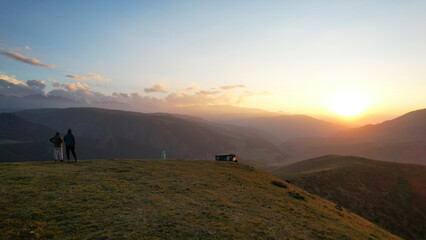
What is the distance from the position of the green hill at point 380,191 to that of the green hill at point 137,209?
27.5 meters

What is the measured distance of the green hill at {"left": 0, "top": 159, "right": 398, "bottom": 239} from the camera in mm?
9352

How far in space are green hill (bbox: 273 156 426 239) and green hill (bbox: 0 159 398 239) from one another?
90.3 ft

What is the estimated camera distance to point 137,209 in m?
11.9

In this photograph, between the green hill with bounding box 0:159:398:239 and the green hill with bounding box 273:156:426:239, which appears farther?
the green hill with bounding box 273:156:426:239

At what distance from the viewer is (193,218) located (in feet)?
38.1

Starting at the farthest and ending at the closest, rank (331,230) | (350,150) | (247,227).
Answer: (350,150)
(331,230)
(247,227)

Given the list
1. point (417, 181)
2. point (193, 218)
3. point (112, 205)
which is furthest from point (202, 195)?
point (417, 181)

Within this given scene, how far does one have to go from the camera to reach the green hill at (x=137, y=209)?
935cm

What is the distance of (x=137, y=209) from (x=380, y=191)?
53.8 metres

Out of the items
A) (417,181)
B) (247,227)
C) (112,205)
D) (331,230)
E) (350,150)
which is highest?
(112,205)

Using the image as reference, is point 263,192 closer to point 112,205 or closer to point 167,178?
point 167,178

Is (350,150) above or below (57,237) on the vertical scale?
below

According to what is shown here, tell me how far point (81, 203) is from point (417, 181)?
229 feet

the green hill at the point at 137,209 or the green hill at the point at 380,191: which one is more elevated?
the green hill at the point at 137,209
